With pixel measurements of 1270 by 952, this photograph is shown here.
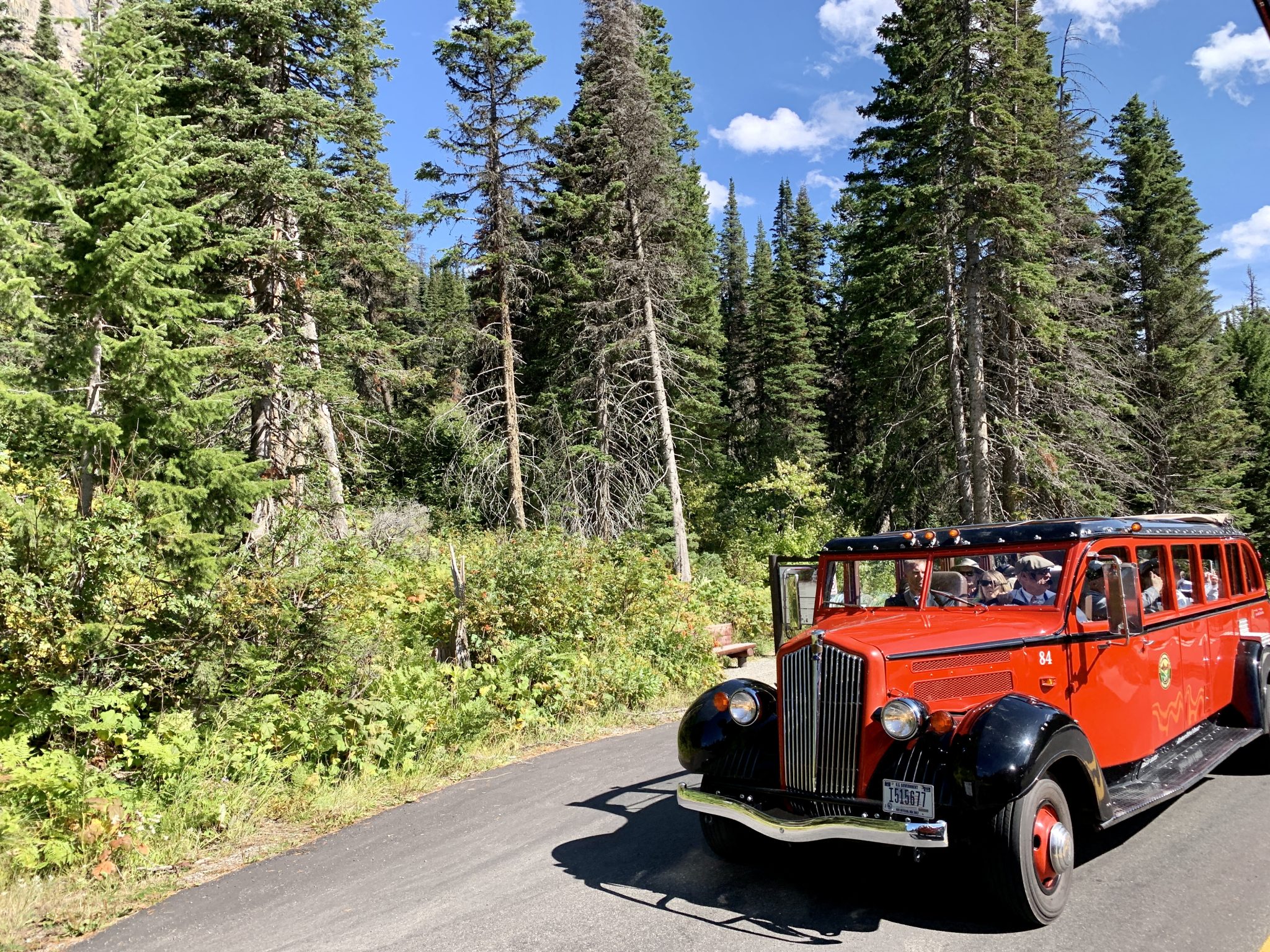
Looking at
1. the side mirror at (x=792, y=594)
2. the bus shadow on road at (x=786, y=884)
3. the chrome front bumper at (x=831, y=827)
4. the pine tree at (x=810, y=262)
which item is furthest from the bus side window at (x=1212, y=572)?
the pine tree at (x=810, y=262)

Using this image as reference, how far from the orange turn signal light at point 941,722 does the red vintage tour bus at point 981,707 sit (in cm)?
1

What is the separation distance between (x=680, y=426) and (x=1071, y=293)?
11281 mm

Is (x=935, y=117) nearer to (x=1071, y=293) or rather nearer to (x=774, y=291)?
(x=1071, y=293)

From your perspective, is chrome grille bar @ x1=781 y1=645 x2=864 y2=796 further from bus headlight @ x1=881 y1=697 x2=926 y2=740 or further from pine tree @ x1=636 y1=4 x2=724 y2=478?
pine tree @ x1=636 y1=4 x2=724 y2=478

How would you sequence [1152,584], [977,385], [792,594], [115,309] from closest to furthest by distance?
[792,594] < [1152,584] < [115,309] < [977,385]

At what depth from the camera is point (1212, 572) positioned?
7.68 m

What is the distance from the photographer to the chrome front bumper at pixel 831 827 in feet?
13.6

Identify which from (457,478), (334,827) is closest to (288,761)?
(334,827)

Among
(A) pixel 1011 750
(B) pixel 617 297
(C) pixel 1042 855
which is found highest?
(B) pixel 617 297

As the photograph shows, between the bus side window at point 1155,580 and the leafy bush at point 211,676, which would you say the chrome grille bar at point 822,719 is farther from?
the leafy bush at point 211,676

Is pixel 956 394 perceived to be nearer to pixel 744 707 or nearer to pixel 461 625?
pixel 461 625

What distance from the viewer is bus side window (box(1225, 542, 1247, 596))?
26.1 feet

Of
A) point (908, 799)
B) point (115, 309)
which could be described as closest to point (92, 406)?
point (115, 309)

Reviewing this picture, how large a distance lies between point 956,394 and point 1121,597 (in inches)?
555
